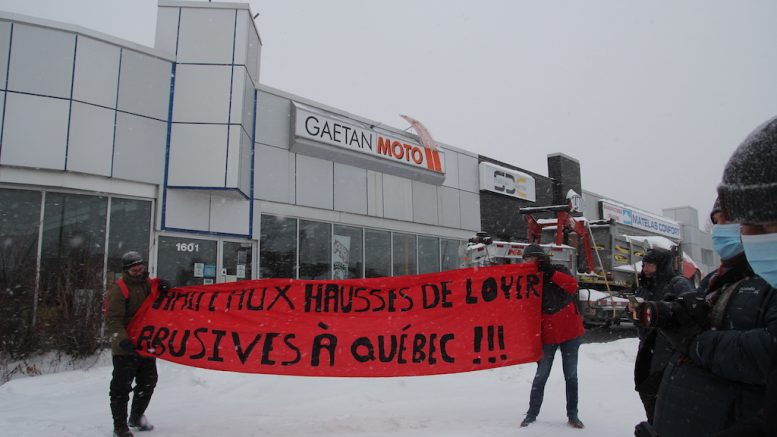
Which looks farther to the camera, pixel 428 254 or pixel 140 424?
pixel 428 254

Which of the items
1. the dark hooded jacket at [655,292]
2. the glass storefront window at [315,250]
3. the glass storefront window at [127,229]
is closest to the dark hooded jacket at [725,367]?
the dark hooded jacket at [655,292]

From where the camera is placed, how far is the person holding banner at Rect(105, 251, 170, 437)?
5.29m

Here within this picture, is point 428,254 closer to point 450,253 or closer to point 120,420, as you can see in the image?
point 450,253

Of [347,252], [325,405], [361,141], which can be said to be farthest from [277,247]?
[325,405]

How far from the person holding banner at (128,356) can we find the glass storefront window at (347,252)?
368 inches

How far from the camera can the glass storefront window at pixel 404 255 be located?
55.5 feet

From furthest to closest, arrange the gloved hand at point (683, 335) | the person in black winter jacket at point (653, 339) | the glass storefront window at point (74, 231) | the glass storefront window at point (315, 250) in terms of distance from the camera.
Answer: the glass storefront window at point (315, 250) → the glass storefront window at point (74, 231) → the person in black winter jacket at point (653, 339) → the gloved hand at point (683, 335)

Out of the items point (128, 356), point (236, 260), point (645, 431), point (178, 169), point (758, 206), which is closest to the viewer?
point (758, 206)

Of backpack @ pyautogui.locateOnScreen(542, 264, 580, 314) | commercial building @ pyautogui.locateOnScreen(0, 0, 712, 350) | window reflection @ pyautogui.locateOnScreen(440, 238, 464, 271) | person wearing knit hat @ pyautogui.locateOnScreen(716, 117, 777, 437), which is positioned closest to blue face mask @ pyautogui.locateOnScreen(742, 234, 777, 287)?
person wearing knit hat @ pyautogui.locateOnScreen(716, 117, 777, 437)

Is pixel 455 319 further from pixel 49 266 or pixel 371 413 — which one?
pixel 49 266

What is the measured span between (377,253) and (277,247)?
3.42 metres

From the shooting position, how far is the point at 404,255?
17078mm

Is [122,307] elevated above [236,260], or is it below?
below

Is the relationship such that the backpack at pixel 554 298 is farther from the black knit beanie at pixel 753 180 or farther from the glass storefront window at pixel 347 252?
the glass storefront window at pixel 347 252
